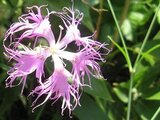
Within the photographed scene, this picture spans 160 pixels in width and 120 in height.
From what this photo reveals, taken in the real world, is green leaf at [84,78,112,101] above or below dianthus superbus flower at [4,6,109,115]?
below

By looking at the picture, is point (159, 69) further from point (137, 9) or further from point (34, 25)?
point (34, 25)


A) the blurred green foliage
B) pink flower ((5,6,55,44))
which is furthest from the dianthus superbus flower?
the blurred green foliage

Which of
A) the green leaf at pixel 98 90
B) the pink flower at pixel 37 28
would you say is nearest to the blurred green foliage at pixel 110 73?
the green leaf at pixel 98 90

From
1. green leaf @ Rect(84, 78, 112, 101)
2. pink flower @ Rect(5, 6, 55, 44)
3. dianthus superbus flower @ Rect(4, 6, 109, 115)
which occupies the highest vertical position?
pink flower @ Rect(5, 6, 55, 44)

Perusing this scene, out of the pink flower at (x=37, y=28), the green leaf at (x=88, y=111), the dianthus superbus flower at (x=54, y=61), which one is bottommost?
the green leaf at (x=88, y=111)

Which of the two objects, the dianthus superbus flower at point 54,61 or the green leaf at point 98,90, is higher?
the dianthus superbus flower at point 54,61

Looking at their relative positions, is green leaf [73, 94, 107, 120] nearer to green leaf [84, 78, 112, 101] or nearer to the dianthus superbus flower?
green leaf [84, 78, 112, 101]

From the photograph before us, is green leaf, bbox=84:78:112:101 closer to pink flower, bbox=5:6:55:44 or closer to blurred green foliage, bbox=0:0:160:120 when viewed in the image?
blurred green foliage, bbox=0:0:160:120

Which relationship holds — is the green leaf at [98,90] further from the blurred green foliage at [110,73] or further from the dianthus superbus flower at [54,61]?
the dianthus superbus flower at [54,61]

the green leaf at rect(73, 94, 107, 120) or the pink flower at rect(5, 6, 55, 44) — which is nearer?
the pink flower at rect(5, 6, 55, 44)

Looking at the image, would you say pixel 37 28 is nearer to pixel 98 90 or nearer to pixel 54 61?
pixel 54 61
